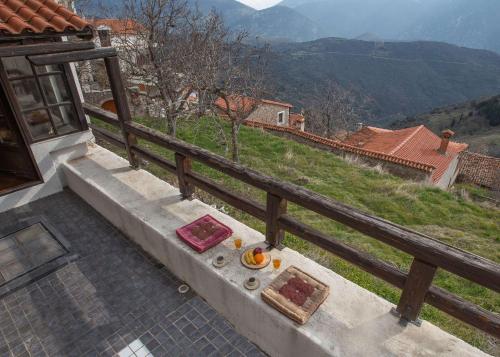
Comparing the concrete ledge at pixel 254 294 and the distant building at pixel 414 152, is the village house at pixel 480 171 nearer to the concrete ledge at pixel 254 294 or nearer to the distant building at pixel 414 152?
the distant building at pixel 414 152

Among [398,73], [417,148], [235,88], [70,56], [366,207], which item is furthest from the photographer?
[398,73]

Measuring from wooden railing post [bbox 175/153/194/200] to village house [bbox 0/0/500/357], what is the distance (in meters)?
0.02

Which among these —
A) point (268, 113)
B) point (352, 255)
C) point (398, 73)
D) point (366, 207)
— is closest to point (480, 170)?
point (268, 113)

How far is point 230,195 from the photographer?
3434 millimetres

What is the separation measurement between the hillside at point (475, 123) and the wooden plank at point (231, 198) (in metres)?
51.1

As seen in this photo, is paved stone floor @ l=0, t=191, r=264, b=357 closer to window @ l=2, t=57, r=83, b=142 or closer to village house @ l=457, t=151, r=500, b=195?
window @ l=2, t=57, r=83, b=142

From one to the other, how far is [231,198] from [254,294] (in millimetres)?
1114

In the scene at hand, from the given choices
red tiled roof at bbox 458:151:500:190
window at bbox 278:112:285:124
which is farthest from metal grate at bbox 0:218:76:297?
window at bbox 278:112:285:124

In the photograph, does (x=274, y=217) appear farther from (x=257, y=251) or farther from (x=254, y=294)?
(x=254, y=294)

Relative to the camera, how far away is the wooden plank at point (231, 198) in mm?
3179

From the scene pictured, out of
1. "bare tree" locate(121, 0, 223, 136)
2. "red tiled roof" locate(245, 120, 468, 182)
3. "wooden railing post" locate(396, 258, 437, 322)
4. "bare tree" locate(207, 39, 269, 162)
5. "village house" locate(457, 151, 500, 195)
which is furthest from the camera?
"village house" locate(457, 151, 500, 195)

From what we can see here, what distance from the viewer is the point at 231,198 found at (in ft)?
11.2

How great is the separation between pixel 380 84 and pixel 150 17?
5567 inches

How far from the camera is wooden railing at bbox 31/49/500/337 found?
6.44ft
